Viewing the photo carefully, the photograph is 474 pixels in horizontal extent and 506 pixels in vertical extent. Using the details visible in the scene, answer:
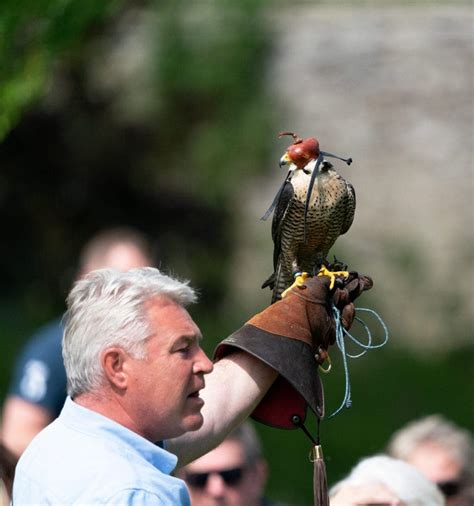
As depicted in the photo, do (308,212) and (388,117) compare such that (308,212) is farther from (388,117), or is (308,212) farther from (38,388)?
(388,117)

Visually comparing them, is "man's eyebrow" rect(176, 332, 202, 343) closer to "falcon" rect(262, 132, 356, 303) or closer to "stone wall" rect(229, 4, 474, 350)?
"falcon" rect(262, 132, 356, 303)

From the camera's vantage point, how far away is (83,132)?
1345 centimetres

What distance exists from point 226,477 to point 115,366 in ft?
4.90

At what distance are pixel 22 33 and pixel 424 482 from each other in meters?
2.09

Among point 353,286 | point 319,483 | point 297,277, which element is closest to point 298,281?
point 297,277

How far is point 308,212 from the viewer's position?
9.83ft

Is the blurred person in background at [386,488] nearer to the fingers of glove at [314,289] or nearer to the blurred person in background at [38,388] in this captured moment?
the fingers of glove at [314,289]

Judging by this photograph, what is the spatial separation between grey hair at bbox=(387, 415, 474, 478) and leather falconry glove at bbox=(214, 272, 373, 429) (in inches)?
41.8

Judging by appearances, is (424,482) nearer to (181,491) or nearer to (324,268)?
(324,268)

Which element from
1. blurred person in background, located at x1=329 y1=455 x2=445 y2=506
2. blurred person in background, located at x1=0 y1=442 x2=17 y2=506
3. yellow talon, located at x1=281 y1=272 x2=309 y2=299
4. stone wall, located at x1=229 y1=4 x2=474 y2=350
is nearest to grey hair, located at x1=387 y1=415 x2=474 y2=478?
blurred person in background, located at x1=329 y1=455 x2=445 y2=506

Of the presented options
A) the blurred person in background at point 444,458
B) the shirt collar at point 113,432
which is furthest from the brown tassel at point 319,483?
the blurred person in background at point 444,458

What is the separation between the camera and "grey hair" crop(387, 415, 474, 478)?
3.95 metres

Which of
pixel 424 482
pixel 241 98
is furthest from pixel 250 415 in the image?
pixel 241 98

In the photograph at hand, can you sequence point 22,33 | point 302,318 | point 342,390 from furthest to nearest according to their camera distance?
1. point 342,390
2. point 22,33
3. point 302,318
